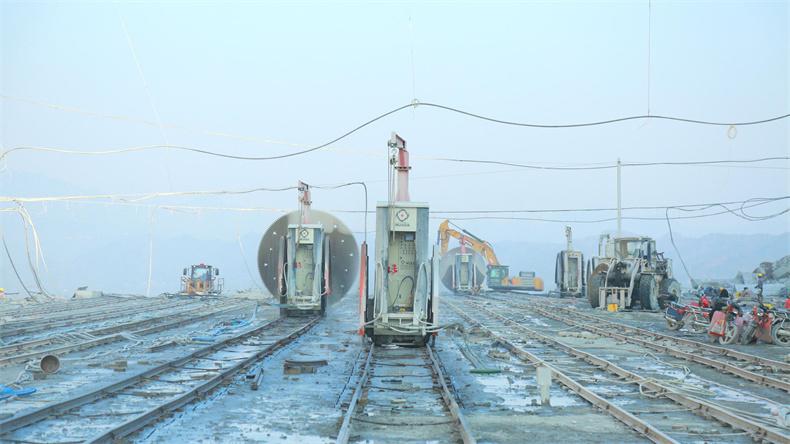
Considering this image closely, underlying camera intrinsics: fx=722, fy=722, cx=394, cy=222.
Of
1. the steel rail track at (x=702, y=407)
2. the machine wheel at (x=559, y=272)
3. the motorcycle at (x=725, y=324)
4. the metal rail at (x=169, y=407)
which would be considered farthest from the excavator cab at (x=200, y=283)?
the steel rail track at (x=702, y=407)

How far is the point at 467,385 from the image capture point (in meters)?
10.6

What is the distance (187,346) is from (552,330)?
33.3ft

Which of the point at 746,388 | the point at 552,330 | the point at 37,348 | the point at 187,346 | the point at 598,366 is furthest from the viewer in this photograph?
the point at 552,330

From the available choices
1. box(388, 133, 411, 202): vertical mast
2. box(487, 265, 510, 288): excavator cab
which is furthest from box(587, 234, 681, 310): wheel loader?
box(487, 265, 510, 288): excavator cab

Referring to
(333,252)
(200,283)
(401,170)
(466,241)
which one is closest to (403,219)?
(401,170)

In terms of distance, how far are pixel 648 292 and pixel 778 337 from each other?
1214cm

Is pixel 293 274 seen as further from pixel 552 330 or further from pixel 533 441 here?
pixel 533 441

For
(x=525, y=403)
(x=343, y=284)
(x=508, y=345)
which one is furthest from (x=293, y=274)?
(x=525, y=403)

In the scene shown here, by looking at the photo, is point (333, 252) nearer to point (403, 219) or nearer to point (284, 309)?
point (284, 309)

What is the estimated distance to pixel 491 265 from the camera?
60.8 m

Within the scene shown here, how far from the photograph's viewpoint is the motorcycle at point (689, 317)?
60.3 ft

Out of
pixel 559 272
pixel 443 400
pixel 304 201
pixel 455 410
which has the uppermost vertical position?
pixel 304 201

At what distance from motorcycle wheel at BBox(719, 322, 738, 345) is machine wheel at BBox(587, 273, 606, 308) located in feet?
43.9

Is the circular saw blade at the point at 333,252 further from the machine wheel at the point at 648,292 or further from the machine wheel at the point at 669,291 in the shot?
the machine wheel at the point at 669,291
